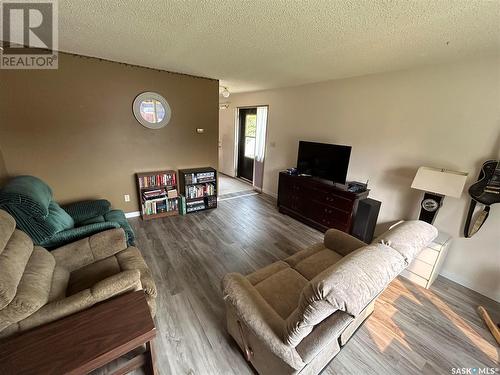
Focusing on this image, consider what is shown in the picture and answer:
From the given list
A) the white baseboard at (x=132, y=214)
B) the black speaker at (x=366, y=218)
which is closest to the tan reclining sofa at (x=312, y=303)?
the black speaker at (x=366, y=218)

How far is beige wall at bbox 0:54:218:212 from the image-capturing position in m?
2.50

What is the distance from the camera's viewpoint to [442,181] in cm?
207

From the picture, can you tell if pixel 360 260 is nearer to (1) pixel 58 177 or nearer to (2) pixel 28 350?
(2) pixel 28 350

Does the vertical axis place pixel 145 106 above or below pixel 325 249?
above

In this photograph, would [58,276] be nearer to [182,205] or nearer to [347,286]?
[347,286]

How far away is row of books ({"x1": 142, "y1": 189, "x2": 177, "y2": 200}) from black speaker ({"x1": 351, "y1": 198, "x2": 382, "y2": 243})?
2942 mm

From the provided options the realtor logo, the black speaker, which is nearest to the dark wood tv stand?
the black speaker

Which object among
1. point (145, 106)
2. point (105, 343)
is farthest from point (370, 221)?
point (145, 106)

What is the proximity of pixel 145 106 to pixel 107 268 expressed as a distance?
252 centimetres

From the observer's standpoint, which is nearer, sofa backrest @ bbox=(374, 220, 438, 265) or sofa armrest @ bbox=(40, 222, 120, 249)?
sofa backrest @ bbox=(374, 220, 438, 265)

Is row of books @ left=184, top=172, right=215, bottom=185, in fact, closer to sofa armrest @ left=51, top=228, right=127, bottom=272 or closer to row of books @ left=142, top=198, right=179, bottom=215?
row of books @ left=142, top=198, right=179, bottom=215

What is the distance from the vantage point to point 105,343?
41.6 inches

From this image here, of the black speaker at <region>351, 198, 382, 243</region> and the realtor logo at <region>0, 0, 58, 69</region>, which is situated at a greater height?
the realtor logo at <region>0, 0, 58, 69</region>

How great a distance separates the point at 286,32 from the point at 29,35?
8.21 feet
